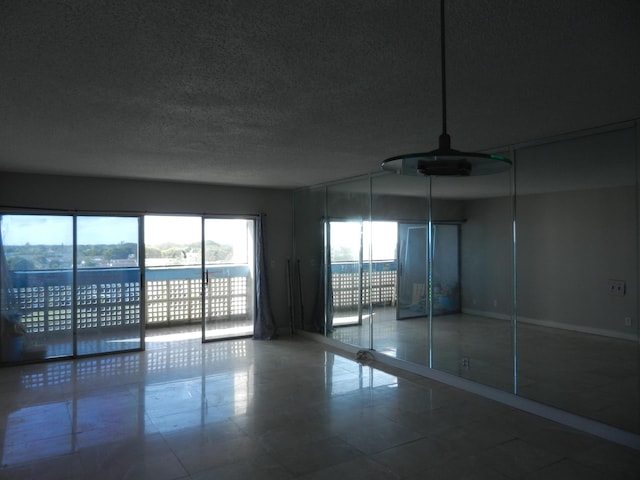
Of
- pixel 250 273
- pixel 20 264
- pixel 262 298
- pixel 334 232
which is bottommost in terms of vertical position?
pixel 262 298

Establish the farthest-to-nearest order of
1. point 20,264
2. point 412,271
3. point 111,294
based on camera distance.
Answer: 1. point 111,294
2. point 20,264
3. point 412,271

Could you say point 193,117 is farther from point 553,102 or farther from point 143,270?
point 143,270

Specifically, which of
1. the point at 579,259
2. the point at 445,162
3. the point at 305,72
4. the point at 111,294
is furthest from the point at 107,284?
the point at 445,162

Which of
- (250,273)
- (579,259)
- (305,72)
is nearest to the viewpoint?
(305,72)

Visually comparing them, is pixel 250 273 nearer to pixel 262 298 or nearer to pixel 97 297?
pixel 262 298

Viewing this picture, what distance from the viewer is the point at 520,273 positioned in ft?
13.9

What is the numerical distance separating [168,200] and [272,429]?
4.19 m

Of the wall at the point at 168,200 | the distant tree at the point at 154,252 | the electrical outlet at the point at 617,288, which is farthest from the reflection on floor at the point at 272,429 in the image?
the distant tree at the point at 154,252

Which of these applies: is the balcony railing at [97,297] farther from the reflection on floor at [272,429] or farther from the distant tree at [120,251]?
the reflection on floor at [272,429]

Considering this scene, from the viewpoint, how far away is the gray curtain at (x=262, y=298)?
7.33m

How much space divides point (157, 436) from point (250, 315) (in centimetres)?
429

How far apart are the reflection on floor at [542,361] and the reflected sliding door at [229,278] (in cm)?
302

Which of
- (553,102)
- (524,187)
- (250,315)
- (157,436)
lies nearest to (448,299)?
(524,187)

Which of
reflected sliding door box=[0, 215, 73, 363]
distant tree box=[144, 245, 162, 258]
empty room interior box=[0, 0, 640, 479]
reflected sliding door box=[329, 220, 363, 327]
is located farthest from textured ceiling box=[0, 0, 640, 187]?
distant tree box=[144, 245, 162, 258]
